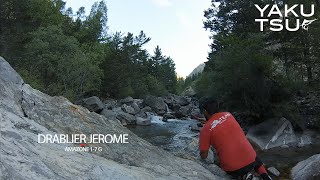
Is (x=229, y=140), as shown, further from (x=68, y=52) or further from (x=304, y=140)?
(x=68, y=52)

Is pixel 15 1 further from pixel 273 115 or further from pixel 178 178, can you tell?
pixel 178 178

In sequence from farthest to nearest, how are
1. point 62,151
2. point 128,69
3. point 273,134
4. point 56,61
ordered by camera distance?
1. point 128,69
2. point 56,61
3. point 273,134
4. point 62,151

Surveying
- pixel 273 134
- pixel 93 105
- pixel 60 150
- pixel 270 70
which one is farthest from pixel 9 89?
pixel 93 105

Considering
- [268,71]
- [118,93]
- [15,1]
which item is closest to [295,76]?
[268,71]

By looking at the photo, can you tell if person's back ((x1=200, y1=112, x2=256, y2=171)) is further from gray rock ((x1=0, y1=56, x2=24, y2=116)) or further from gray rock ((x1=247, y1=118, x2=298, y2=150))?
gray rock ((x1=247, y1=118, x2=298, y2=150))

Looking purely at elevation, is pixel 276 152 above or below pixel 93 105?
below

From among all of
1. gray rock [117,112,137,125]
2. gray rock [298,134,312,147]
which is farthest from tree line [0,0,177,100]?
gray rock [298,134,312,147]

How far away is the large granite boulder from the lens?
13.3 ft

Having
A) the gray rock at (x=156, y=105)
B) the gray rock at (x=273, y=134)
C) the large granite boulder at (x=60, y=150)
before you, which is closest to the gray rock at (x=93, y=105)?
the gray rock at (x=156, y=105)

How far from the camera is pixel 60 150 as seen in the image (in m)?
4.87

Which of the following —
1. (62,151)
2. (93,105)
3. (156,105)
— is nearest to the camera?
(62,151)

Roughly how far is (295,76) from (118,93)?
3878 centimetres

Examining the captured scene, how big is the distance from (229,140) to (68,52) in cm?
3546

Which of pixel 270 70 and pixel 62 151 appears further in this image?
pixel 270 70
